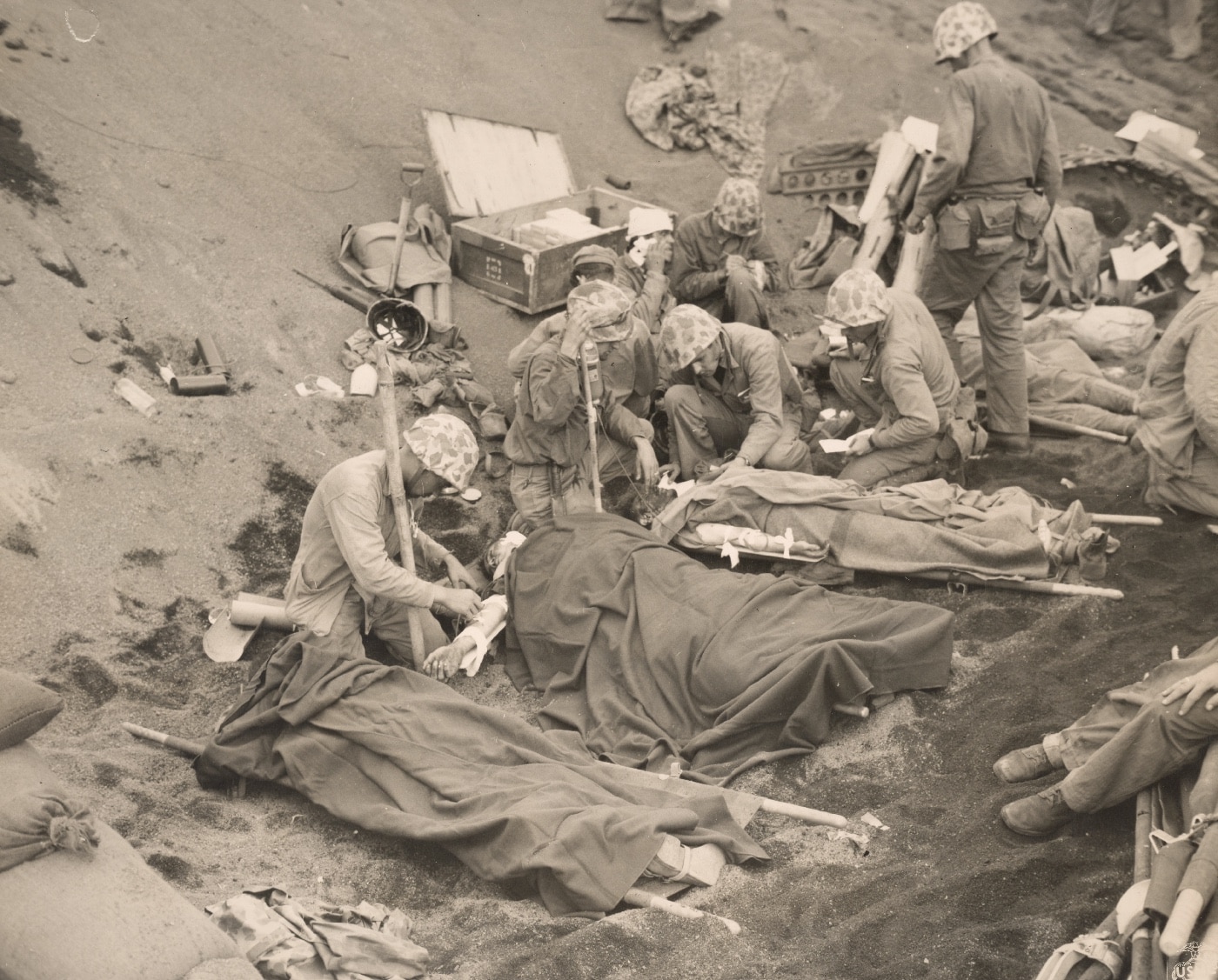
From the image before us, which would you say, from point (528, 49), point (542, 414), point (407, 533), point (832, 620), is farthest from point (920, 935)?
point (528, 49)

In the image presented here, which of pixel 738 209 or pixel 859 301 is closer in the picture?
pixel 859 301

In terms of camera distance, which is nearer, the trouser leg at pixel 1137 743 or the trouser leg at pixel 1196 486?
the trouser leg at pixel 1137 743

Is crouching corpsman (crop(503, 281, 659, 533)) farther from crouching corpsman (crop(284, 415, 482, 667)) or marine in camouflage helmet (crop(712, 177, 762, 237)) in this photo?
marine in camouflage helmet (crop(712, 177, 762, 237))

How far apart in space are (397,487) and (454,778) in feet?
4.09

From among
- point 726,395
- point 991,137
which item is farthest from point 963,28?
point 726,395

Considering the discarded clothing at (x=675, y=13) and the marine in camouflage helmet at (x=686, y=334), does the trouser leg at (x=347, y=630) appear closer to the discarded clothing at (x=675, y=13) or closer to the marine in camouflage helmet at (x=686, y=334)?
the marine in camouflage helmet at (x=686, y=334)

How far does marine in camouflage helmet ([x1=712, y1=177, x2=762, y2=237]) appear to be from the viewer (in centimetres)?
743

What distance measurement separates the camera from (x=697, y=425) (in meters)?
6.53

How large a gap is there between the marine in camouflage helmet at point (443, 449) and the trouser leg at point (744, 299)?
307 centimetres

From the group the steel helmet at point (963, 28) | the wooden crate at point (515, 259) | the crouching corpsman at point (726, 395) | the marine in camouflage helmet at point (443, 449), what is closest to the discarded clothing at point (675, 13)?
the wooden crate at point (515, 259)

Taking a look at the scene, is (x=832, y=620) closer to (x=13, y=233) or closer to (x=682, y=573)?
(x=682, y=573)

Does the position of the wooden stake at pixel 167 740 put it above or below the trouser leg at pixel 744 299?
below

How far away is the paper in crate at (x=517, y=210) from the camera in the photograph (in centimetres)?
756

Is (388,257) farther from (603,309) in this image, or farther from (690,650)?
(690,650)
